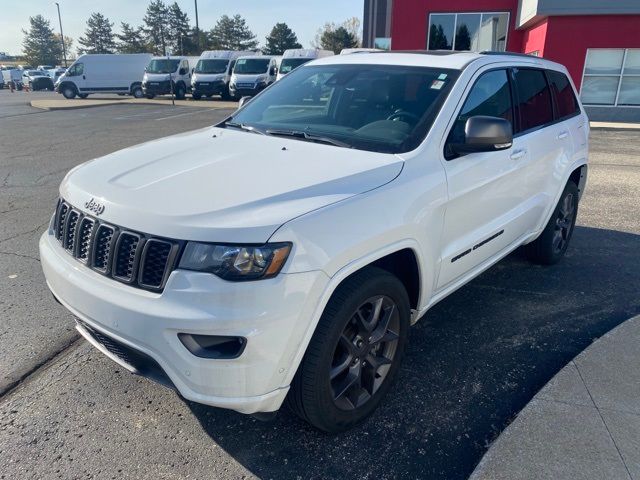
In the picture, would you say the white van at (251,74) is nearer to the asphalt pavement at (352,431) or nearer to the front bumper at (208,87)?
the front bumper at (208,87)

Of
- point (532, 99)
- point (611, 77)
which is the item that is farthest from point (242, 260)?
point (611, 77)

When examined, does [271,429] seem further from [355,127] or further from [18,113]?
[18,113]

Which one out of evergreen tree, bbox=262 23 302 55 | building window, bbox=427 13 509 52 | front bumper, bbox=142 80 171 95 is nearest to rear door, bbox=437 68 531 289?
building window, bbox=427 13 509 52

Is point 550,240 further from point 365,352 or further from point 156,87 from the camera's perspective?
point 156,87

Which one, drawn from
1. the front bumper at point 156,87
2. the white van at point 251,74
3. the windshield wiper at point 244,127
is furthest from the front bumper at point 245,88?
the windshield wiper at point 244,127

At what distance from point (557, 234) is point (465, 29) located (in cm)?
1776

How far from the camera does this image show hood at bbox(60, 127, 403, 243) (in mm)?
2182

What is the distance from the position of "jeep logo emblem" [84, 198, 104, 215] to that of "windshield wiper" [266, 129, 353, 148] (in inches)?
50.7

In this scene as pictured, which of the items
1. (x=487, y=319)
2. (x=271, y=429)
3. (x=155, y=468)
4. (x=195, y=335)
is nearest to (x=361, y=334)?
(x=271, y=429)

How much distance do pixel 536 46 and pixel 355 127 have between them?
18.4 meters

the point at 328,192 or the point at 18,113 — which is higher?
the point at 328,192

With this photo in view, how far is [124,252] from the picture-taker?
233 cm

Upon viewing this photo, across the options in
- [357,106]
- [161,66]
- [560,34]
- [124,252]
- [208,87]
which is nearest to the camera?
[124,252]

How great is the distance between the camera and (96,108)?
23.6 m
